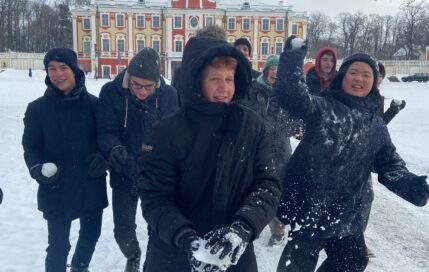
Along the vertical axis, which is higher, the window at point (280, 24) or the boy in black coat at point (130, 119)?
the window at point (280, 24)

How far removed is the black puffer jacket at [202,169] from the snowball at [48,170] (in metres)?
1.20

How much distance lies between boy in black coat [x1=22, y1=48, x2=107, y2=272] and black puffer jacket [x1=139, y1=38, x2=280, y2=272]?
1326mm

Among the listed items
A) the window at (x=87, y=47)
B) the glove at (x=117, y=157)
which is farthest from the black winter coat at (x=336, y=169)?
the window at (x=87, y=47)

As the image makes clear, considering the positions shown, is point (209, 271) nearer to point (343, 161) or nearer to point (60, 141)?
point (343, 161)

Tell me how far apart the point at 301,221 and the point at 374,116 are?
0.92 meters

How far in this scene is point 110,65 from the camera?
182 feet

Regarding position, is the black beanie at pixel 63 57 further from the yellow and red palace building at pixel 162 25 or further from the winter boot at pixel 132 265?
the yellow and red palace building at pixel 162 25

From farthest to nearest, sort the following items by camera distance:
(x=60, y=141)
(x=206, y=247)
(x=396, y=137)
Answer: (x=396, y=137) → (x=60, y=141) → (x=206, y=247)

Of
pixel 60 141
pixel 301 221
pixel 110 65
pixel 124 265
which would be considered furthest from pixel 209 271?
pixel 110 65

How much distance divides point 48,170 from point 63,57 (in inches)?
34.0

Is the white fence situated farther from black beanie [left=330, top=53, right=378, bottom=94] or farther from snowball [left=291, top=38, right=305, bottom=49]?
snowball [left=291, top=38, right=305, bottom=49]

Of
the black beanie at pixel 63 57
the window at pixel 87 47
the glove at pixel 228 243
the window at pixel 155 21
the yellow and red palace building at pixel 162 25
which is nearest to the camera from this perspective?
the glove at pixel 228 243

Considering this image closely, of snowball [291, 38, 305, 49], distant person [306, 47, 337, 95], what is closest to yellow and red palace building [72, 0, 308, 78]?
distant person [306, 47, 337, 95]

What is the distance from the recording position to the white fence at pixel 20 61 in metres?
50.4
